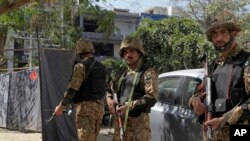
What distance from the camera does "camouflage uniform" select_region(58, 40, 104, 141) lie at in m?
5.62

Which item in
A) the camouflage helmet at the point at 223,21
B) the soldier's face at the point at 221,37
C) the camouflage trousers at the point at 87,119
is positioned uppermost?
the camouflage helmet at the point at 223,21

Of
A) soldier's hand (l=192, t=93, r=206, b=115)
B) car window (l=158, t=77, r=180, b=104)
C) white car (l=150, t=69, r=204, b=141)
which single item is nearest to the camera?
soldier's hand (l=192, t=93, r=206, b=115)

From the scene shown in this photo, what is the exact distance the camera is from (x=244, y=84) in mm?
Answer: 3266

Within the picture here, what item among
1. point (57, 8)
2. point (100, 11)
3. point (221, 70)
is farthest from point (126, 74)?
point (57, 8)

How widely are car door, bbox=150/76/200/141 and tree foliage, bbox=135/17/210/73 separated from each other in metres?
4.93

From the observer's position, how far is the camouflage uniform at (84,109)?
562 centimetres

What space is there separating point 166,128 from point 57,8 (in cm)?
430

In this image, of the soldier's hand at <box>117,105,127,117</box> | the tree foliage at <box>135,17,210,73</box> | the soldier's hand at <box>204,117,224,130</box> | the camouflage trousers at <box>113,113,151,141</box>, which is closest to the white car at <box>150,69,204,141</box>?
the camouflage trousers at <box>113,113,151,141</box>

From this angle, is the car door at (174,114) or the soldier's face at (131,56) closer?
the soldier's face at (131,56)

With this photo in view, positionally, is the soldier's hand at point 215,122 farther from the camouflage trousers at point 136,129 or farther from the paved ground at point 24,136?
the paved ground at point 24,136

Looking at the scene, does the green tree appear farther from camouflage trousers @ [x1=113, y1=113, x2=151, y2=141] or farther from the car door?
camouflage trousers @ [x1=113, y1=113, x2=151, y2=141]

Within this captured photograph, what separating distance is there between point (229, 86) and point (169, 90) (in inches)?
122

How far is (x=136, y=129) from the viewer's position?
4.61 m

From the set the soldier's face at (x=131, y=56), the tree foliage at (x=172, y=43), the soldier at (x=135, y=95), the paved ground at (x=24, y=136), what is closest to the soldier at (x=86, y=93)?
the soldier at (x=135, y=95)
